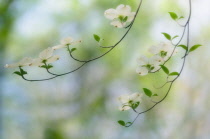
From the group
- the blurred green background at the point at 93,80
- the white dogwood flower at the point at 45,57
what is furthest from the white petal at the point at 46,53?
the blurred green background at the point at 93,80

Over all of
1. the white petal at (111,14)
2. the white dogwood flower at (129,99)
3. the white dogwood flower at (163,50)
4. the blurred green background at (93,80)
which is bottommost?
the blurred green background at (93,80)

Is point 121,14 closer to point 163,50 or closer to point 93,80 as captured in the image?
point 163,50

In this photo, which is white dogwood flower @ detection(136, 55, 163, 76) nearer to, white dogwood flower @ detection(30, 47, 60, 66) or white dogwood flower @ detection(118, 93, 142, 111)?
white dogwood flower @ detection(118, 93, 142, 111)

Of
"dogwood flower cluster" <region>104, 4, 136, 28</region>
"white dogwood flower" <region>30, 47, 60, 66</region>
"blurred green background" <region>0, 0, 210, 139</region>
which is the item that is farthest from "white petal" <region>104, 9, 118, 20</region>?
"blurred green background" <region>0, 0, 210, 139</region>

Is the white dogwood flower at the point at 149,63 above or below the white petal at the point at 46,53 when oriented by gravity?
below

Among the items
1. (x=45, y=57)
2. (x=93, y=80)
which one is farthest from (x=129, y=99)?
(x=93, y=80)

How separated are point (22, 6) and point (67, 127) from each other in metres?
0.59

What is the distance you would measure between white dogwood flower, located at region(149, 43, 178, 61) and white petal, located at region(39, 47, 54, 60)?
0.62 feet

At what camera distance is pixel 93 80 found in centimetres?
136

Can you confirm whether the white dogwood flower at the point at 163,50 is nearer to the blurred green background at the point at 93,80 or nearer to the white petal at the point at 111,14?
the white petal at the point at 111,14

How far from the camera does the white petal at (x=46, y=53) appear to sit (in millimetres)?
548

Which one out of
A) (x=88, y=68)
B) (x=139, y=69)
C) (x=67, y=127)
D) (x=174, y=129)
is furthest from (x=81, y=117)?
(x=139, y=69)

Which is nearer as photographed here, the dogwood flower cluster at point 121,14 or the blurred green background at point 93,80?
the dogwood flower cluster at point 121,14

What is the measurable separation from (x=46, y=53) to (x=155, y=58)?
8.2 inches
